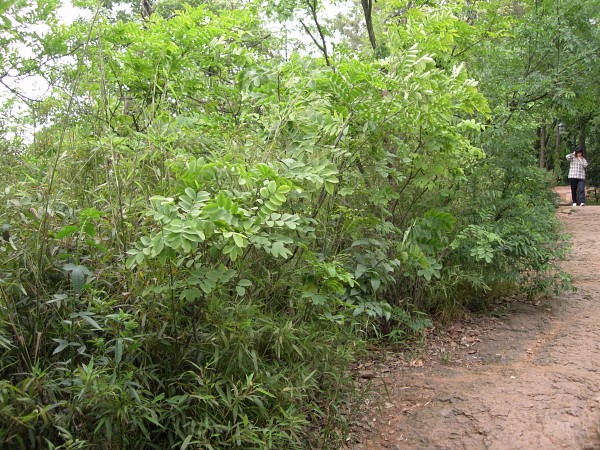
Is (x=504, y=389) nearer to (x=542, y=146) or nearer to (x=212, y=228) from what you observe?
(x=212, y=228)

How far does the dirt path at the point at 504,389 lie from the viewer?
3264 mm

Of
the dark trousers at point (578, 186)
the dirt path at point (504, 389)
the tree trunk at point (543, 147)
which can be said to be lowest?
the dirt path at point (504, 389)

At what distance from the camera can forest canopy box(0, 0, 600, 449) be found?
7.87ft

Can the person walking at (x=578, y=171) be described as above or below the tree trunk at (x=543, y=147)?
below

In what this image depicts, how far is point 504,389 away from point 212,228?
2661mm

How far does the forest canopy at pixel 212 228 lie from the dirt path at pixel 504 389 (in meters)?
0.38

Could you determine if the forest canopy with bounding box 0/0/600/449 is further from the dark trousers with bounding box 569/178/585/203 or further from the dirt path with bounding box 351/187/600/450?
the dark trousers with bounding box 569/178/585/203

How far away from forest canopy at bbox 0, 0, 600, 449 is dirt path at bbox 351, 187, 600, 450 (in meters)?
0.38

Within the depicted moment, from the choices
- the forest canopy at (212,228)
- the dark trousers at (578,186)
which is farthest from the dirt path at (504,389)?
the dark trousers at (578,186)

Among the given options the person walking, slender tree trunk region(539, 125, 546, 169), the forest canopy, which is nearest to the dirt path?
the forest canopy

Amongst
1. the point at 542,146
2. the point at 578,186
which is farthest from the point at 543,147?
the point at 578,186

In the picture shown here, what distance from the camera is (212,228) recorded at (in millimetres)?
2227

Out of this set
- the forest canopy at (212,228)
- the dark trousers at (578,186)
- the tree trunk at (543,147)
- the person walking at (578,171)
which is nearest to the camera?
the forest canopy at (212,228)

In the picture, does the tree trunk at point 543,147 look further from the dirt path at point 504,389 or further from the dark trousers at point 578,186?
the dirt path at point 504,389
